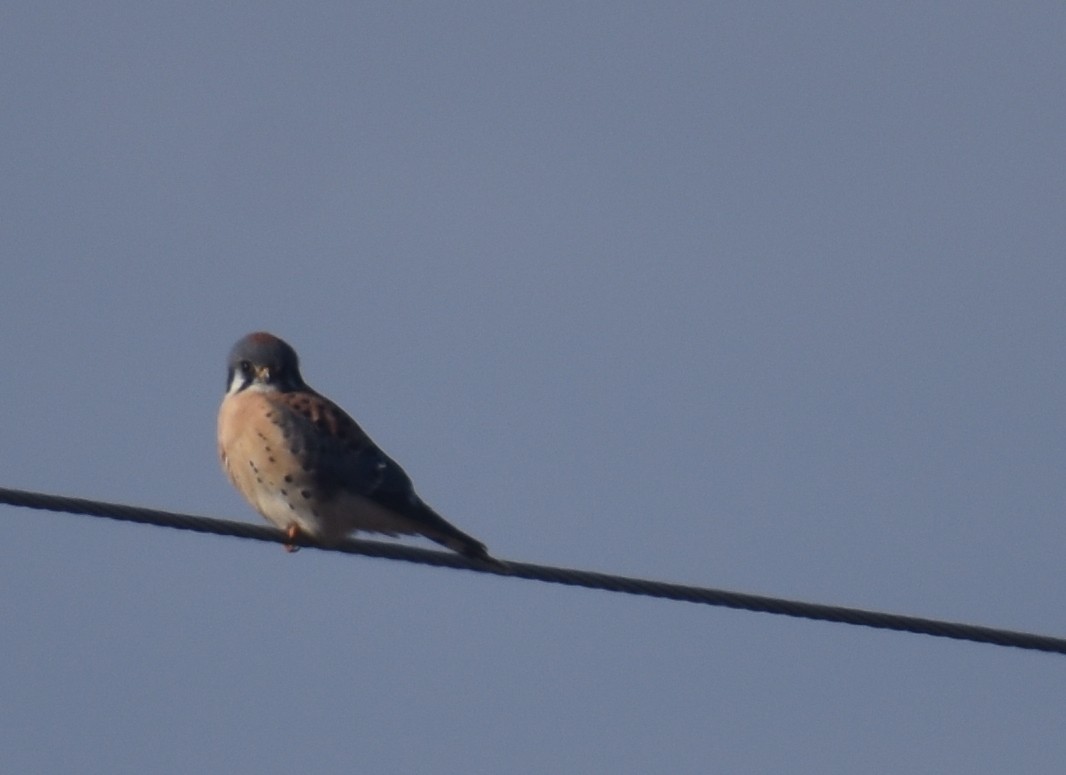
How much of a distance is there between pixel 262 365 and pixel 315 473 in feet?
3.17

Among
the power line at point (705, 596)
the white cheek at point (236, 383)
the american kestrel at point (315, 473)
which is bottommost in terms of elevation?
the power line at point (705, 596)

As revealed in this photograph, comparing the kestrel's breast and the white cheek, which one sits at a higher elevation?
the white cheek

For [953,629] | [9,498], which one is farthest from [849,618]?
[9,498]

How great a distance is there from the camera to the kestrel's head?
1080 cm

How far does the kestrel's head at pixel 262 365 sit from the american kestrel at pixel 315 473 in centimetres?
27

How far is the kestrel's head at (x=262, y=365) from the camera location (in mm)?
10805

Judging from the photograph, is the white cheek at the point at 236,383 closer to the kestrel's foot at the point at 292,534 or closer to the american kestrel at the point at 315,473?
the american kestrel at the point at 315,473

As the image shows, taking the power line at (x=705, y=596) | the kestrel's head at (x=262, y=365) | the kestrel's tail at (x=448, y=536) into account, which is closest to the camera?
the power line at (x=705, y=596)

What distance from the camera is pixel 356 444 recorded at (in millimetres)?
10305

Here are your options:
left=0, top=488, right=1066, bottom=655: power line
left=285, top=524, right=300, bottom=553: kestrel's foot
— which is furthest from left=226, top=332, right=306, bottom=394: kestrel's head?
left=0, top=488, right=1066, bottom=655: power line

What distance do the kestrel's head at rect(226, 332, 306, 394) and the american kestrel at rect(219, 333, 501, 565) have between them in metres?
0.27

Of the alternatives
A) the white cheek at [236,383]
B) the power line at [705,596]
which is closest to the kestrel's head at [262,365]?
the white cheek at [236,383]

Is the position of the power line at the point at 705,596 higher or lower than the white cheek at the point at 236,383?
lower

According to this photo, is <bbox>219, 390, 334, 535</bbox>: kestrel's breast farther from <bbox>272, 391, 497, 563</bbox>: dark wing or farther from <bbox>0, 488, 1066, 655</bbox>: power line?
<bbox>0, 488, 1066, 655</bbox>: power line
